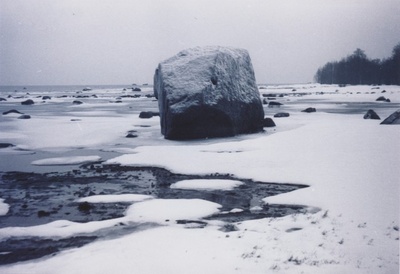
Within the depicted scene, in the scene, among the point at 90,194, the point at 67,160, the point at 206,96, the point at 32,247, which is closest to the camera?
the point at 32,247

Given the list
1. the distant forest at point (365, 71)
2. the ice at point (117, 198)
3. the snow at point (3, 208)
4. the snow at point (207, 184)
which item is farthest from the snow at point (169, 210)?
the distant forest at point (365, 71)

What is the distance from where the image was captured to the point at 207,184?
6.89 metres

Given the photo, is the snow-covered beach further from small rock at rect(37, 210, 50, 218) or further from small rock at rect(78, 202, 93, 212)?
small rock at rect(37, 210, 50, 218)

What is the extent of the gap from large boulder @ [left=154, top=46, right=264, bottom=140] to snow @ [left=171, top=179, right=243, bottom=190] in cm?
466

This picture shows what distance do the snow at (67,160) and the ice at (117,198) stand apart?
3.21m

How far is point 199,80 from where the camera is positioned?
1188 centimetres

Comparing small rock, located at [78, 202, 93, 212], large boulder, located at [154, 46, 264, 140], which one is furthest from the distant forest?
small rock, located at [78, 202, 93, 212]

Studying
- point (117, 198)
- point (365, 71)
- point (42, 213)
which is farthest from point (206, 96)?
point (365, 71)

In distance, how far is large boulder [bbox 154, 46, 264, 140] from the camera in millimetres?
11625

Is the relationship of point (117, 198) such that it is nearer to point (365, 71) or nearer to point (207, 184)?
point (207, 184)

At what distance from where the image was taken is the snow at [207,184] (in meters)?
6.70

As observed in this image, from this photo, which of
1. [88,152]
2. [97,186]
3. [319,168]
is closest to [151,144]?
[88,152]

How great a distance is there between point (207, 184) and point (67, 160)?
13.8 ft

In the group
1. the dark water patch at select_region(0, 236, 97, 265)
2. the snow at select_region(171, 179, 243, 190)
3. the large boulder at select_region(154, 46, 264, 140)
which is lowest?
the dark water patch at select_region(0, 236, 97, 265)
